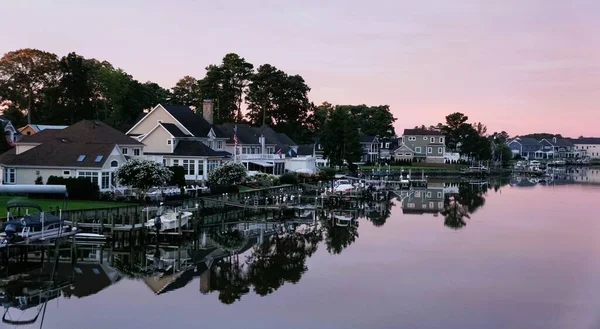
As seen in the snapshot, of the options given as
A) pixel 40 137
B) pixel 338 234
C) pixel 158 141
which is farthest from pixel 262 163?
pixel 338 234

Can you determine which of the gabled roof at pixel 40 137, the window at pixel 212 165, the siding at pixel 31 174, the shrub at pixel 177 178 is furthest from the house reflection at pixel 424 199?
the gabled roof at pixel 40 137

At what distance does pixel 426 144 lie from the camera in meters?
117

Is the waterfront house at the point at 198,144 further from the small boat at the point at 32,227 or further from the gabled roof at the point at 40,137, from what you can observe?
the small boat at the point at 32,227

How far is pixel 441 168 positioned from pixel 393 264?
82157 millimetres

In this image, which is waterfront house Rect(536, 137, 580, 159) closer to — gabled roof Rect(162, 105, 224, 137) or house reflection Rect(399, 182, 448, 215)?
house reflection Rect(399, 182, 448, 215)

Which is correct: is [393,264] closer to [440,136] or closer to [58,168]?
[58,168]

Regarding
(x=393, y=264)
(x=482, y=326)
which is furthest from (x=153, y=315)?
(x=393, y=264)

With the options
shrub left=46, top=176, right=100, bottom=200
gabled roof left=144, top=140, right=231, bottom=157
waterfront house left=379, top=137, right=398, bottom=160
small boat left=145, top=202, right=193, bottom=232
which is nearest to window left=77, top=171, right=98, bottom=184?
shrub left=46, top=176, right=100, bottom=200

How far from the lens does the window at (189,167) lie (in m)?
54.9

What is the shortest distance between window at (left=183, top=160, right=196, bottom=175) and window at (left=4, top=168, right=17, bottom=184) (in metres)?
14.7

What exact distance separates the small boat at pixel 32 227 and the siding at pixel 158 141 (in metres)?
25.5

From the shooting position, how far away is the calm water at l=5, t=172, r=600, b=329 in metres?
21.3

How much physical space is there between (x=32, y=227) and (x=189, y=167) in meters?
26.1

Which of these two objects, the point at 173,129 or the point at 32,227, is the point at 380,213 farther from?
the point at 32,227
